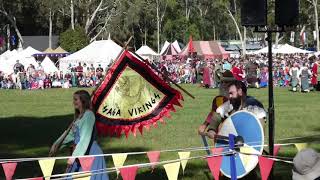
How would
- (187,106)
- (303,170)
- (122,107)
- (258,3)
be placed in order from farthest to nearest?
(187,106) → (122,107) → (258,3) → (303,170)

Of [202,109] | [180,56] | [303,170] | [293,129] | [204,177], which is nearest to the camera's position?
[303,170]

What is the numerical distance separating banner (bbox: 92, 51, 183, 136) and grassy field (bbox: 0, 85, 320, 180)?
54.8 inches

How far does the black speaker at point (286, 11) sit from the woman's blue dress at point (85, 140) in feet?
9.67

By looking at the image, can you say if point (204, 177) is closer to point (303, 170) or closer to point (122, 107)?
point (122, 107)

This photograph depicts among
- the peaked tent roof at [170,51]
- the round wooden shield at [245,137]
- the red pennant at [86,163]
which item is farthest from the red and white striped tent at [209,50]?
the round wooden shield at [245,137]

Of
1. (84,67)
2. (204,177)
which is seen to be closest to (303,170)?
(204,177)

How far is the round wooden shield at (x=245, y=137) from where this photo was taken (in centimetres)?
645

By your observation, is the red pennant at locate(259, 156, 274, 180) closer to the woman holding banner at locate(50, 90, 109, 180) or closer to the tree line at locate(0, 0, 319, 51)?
the woman holding banner at locate(50, 90, 109, 180)

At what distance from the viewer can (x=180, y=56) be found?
197 ft

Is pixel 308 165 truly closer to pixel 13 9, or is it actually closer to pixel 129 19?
pixel 129 19

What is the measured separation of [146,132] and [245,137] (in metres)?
9.17

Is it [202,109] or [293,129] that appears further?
[202,109]

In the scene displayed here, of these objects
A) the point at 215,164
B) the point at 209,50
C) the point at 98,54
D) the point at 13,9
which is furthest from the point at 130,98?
the point at 13,9

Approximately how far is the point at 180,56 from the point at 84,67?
22798 millimetres
